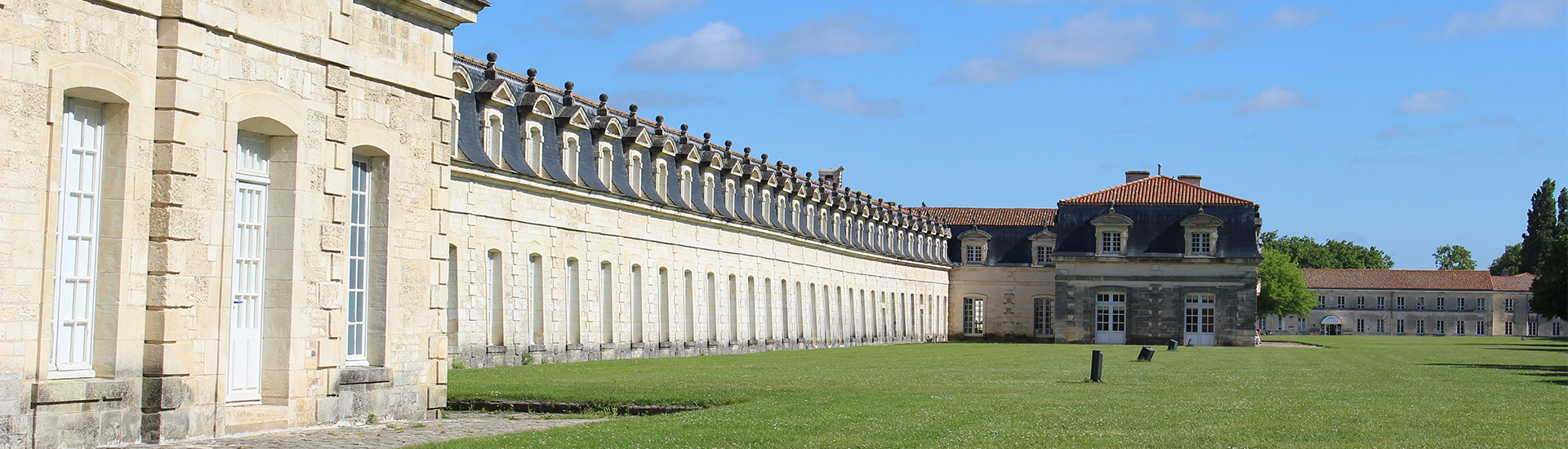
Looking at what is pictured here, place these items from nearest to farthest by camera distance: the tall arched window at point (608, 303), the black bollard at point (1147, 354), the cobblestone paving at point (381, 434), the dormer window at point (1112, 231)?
the cobblestone paving at point (381, 434)
the black bollard at point (1147, 354)
the tall arched window at point (608, 303)
the dormer window at point (1112, 231)

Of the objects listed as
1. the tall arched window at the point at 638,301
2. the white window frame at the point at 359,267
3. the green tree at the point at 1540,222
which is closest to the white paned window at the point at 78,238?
the white window frame at the point at 359,267

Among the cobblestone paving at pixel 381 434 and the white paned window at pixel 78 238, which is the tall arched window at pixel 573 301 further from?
the white paned window at pixel 78 238

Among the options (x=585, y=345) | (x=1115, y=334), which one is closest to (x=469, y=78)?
(x=585, y=345)

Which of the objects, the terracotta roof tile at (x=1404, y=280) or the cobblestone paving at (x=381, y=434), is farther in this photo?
the terracotta roof tile at (x=1404, y=280)

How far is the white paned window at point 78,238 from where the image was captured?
37.8ft

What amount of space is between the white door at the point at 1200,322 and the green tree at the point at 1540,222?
54.1 metres

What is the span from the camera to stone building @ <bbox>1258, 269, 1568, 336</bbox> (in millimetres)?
128625

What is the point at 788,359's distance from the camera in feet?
123

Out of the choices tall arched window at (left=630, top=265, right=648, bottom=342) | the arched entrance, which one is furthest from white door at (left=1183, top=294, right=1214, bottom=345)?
the arched entrance

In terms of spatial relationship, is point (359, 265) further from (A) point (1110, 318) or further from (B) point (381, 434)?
(A) point (1110, 318)

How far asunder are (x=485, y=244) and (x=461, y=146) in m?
2.22

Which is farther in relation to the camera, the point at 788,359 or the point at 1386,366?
the point at 788,359

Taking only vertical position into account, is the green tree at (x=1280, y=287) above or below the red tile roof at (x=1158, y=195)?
below

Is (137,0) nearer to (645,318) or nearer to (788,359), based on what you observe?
(788,359)
